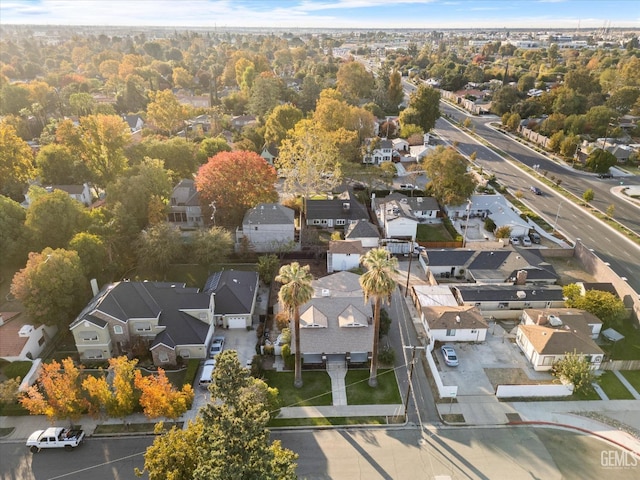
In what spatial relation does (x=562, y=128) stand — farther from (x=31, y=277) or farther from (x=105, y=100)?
(x=105, y=100)

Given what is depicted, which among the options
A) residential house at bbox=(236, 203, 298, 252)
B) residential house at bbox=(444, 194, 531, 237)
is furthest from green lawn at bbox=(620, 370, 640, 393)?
residential house at bbox=(236, 203, 298, 252)

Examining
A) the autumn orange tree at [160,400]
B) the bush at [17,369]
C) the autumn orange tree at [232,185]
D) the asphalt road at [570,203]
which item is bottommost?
the asphalt road at [570,203]

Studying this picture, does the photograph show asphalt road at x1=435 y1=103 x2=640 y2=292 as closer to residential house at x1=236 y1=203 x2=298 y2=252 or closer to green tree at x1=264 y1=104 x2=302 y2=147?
green tree at x1=264 y1=104 x2=302 y2=147

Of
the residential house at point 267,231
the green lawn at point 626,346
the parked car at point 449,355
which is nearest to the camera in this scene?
the parked car at point 449,355

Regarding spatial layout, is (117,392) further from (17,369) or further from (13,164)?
(13,164)

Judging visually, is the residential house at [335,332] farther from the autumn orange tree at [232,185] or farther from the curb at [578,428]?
the autumn orange tree at [232,185]

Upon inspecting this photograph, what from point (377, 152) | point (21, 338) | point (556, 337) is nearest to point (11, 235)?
point (21, 338)

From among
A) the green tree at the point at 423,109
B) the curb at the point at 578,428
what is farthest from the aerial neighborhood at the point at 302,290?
the green tree at the point at 423,109
